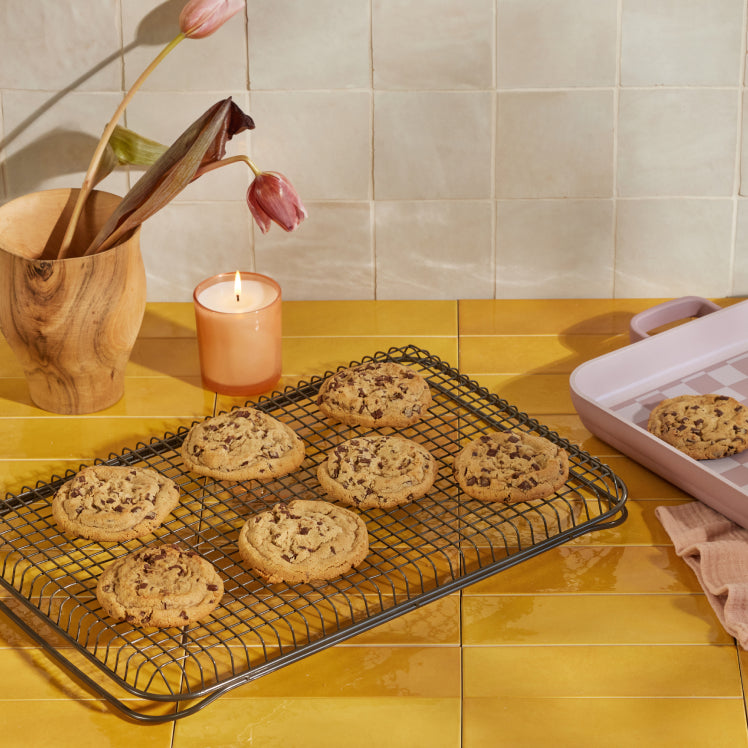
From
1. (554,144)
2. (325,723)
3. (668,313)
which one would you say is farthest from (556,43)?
(325,723)

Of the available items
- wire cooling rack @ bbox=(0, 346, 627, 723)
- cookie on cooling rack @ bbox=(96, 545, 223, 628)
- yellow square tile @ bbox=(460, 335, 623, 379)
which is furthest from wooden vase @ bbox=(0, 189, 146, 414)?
yellow square tile @ bbox=(460, 335, 623, 379)

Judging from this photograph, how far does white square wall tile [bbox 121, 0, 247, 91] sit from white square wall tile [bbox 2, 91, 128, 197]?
64 mm

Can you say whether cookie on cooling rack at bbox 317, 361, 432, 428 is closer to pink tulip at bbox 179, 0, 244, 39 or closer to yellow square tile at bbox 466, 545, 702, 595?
yellow square tile at bbox 466, 545, 702, 595

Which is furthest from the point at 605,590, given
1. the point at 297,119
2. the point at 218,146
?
the point at 297,119

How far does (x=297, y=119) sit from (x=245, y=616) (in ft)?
2.49

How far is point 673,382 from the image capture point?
141cm

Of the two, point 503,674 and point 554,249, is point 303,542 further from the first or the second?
point 554,249

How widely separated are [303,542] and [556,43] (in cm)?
80

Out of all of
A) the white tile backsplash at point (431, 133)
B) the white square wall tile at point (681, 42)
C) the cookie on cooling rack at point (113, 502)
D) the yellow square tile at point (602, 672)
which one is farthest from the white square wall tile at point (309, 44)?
the yellow square tile at point (602, 672)

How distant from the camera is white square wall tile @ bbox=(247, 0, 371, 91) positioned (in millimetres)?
1489

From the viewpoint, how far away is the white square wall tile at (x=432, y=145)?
1537 mm

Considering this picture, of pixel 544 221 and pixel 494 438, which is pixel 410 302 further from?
pixel 494 438

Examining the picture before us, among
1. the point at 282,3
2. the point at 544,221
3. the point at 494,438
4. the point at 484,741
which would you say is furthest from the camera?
the point at 544,221

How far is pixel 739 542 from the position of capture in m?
1.12
